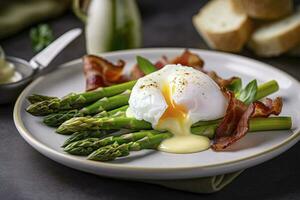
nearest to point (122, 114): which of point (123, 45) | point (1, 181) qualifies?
point (1, 181)

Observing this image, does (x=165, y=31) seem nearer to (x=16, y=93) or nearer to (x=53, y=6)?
(x=53, y=6)

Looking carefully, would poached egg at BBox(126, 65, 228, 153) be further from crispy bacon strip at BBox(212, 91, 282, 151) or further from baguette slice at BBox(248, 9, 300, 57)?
baguette slice at BBox(248, 9, 300, 57)

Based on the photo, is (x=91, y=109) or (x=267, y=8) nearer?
(x=91, y=109)

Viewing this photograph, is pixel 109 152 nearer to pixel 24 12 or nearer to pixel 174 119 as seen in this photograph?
pixel 174 119

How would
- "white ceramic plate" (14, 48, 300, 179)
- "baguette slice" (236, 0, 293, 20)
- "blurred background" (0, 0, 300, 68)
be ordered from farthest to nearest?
"baguette slice" (236, 0, 293, 20) < "blurred background" (0, 0, 300, 68) < "white ceramic plate" (14, 48, 300, 179)

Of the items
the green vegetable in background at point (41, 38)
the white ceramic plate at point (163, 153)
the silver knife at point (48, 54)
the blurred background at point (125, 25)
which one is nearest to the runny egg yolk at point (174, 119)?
the white ceramic plate at point (163, 153)

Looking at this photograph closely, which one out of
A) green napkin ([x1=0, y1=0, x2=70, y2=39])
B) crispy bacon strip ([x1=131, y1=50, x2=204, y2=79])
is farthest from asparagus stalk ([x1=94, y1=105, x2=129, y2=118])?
green napkin ([x1=0, y1=0, x2=70, y2=39])

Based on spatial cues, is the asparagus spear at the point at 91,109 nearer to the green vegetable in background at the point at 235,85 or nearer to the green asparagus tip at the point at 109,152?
the green asparagus tip at the point at 109,152

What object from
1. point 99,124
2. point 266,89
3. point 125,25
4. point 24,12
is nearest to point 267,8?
point 125,25
